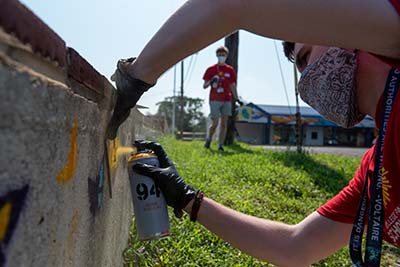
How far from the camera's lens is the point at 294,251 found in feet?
5.90

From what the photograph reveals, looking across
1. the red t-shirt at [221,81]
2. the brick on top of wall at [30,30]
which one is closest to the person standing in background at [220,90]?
the red t-shirt at [221,81]

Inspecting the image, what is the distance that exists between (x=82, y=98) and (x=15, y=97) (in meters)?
0.42

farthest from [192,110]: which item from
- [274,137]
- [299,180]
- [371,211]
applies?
[371,211]

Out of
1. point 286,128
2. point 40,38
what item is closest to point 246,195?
point 40,38

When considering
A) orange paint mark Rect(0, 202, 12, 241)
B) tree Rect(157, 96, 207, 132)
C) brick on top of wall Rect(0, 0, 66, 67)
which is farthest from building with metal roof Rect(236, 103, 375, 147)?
orange paint mark Rect(0, 202, 12, 241)

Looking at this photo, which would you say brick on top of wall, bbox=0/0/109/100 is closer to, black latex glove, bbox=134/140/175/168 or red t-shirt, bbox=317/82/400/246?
black latex glove, bbox=134/140/175/168

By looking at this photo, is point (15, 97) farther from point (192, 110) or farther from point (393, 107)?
point (192, 110)

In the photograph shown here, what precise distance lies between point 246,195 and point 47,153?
10.5 ft

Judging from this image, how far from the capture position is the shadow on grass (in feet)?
16.5

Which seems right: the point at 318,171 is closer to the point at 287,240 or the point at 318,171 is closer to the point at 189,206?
the point at 287,240

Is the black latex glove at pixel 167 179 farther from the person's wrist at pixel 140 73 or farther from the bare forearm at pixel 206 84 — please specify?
the bare forearm at pixel 206 84

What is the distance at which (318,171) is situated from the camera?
5648mm

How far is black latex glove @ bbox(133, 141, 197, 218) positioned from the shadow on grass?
3552 millimetres

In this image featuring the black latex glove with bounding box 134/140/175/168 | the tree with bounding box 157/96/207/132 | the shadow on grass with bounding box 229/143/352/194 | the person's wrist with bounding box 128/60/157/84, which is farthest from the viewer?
the tree with bounding box 157/96/207/132
